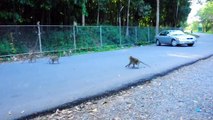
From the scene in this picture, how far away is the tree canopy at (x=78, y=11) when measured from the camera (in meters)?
19.5

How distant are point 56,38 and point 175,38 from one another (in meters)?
11.3

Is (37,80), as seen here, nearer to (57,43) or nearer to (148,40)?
(57,43)

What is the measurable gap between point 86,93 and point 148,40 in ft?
80.6

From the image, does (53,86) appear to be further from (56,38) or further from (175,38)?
(175,38)

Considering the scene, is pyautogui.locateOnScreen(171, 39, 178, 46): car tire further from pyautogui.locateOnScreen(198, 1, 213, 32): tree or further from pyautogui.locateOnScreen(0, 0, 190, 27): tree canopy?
pyautogui.locateOnScreen(198, 1, 213, 32): tree

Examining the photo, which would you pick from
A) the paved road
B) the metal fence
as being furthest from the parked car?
the paved road

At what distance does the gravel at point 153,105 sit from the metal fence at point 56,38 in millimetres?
11190

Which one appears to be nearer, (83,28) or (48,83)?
(48,83)

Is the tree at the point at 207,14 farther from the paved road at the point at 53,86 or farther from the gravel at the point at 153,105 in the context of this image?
the gravel at the point at 153,105

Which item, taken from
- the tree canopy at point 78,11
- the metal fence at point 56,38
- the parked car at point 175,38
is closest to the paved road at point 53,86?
the metal fence at point 56,38

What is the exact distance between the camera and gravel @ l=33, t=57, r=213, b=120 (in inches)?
207

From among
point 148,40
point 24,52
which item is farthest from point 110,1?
point 24,52

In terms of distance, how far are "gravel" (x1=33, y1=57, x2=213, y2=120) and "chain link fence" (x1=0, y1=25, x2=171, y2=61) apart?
1109 centimetres

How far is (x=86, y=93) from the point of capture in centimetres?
717
